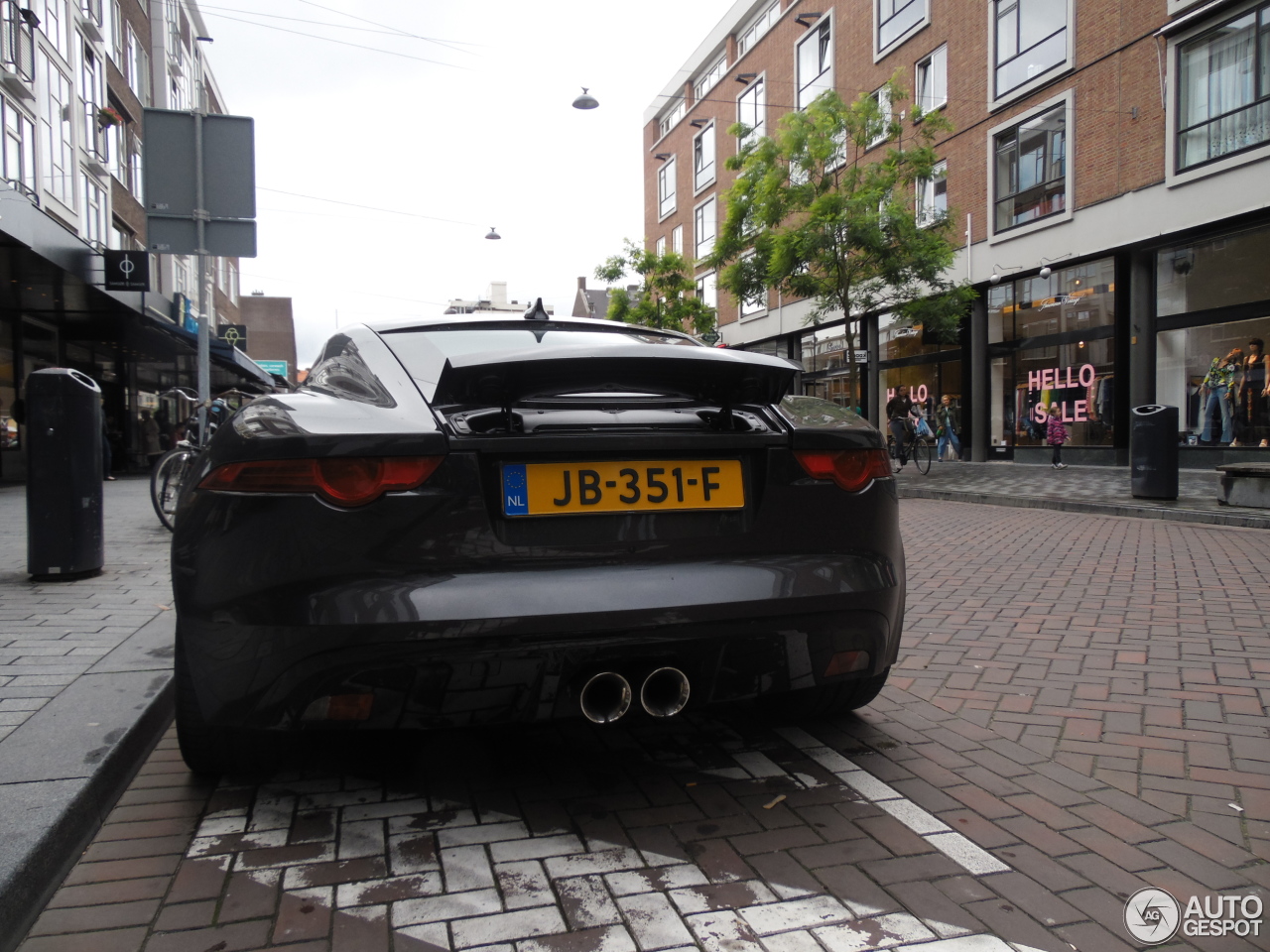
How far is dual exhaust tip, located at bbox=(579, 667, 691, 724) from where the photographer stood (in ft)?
7.39

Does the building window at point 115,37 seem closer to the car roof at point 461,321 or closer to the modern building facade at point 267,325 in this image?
the car roof at point 461,321

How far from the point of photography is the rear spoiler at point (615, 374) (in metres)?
2.28

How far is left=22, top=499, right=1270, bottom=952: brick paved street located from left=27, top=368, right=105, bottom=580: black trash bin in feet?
10.6

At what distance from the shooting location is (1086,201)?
18.8 meters

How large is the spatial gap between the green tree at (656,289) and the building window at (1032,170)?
1157 cm

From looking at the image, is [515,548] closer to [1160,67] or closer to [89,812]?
[89,812]

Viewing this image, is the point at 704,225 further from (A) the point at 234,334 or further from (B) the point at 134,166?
(B) the point at 134,166

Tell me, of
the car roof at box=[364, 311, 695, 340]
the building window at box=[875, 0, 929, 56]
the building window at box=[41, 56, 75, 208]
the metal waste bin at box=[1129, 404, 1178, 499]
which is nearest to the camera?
the car roof at box=[364, 311, 695, 340]

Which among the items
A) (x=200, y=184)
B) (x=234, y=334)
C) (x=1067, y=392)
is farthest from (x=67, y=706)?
(x=234, y=334)

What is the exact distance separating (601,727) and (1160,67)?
18829mm

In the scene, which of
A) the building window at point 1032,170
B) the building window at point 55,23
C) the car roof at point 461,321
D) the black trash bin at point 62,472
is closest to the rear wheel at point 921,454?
the building window at point 1032,170

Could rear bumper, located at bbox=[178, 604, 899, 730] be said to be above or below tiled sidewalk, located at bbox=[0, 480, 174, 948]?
above

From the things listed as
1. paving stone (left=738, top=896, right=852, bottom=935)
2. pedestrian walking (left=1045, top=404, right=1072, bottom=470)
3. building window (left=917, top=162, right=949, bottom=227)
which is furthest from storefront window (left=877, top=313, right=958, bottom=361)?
paving stone (left=738, top=896, right=852, bottom=935)

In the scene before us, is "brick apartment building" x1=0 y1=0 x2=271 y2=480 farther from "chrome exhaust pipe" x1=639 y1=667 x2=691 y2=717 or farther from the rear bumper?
"chrome exhaust pipe" x1=639 y1=667 x2=691 y2=717
